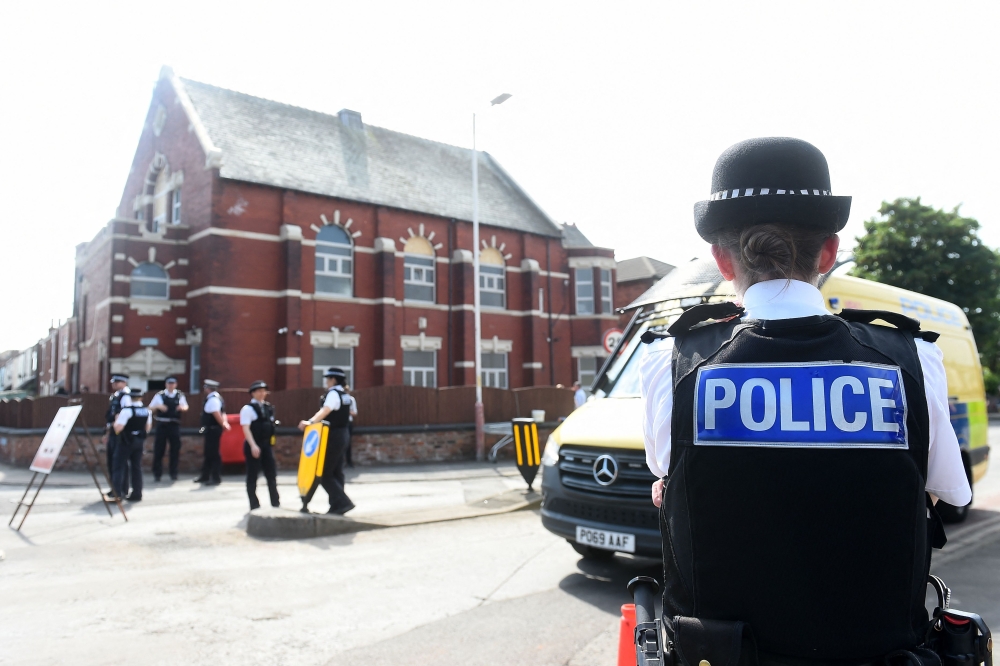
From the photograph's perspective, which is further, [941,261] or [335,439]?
[941,261]

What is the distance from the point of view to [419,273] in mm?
27422

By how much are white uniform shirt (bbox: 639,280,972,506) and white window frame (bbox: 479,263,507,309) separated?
89.3 feet

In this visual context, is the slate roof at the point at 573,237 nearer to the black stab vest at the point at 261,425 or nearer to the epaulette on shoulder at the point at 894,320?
the black stab vest at the point at 261,425

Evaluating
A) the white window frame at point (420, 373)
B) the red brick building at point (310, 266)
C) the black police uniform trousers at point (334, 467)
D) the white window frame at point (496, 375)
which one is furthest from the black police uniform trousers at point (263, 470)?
the white window frame at point (496, 375)

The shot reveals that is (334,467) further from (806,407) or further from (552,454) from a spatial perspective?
(806,407)

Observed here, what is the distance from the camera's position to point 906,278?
41656mm

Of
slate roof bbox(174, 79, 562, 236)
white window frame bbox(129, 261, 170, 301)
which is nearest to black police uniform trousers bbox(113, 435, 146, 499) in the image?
white window frame bbox(129, 261, 170, 301)

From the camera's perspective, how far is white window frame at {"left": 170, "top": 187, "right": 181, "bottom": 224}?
83.8 ft

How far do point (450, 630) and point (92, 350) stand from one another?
2399 centimetres

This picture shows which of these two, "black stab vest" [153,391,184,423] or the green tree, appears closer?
"black stab vest" [153,391,184,423]

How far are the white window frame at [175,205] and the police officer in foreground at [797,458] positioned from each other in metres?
27.0

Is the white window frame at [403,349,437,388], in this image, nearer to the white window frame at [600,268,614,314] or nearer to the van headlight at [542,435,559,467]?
the white window frame at [600,268,614,314]

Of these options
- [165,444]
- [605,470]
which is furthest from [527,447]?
[165,444]

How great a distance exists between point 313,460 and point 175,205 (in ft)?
66.7
